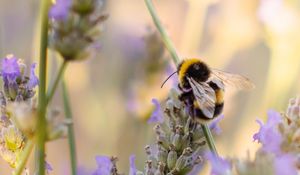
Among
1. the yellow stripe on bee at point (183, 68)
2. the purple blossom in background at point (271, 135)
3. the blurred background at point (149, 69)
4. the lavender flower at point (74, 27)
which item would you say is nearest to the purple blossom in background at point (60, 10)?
the lavender flower at point (74, 27)

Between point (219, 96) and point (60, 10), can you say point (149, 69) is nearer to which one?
point (219, 96)

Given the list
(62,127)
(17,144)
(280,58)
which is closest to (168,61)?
(280,58)

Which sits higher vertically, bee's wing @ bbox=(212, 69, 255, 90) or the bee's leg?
the bee's leg

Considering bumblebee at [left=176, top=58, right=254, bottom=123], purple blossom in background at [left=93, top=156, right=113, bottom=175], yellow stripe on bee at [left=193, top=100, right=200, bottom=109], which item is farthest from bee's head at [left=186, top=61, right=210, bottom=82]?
purple blossom in background at [left=93, top=156, right=113, bottom=175]

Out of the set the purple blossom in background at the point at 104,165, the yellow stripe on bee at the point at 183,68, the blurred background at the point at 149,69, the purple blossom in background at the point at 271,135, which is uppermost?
the purple blossom in background at the point at 271,135

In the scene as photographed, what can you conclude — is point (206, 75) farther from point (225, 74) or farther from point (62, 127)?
point (62, 127)

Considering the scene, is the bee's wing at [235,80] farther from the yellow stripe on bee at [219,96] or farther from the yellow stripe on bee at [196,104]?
the yellow stripe on bee at [196,104]

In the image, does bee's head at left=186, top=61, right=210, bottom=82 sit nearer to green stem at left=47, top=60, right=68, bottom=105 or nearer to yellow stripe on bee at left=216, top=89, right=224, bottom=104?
yellow stripe on bee at left=216, top=89, right=224, bottom=104
